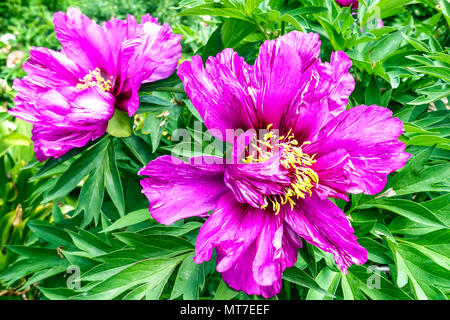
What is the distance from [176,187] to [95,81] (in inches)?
10.9

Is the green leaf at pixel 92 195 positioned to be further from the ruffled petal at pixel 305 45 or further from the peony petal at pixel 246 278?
the ruffled petal at pixel 305 45

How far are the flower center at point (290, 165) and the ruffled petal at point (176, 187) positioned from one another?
0.23ft

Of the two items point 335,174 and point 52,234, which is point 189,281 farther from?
point 52,234

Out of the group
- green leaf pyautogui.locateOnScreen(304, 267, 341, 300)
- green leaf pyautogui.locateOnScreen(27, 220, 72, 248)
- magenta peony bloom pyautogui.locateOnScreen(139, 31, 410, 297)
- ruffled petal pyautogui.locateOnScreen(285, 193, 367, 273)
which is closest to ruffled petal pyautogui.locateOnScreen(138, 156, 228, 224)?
magenta peony bloom pyautogui.locateOnScreen(139, 31, 410, 297)

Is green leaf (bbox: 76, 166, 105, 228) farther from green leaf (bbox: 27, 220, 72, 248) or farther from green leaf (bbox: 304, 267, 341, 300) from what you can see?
green leaf (bbox: 304, 267, 341, 300)

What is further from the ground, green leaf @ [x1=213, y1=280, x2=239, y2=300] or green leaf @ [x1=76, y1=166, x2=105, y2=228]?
green leaf @ [x1=76, y1=166, x2=105, y2=228]

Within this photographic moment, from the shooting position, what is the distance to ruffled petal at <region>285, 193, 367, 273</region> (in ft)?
1.74

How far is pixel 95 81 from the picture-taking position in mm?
685

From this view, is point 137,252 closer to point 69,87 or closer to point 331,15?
point 69,87

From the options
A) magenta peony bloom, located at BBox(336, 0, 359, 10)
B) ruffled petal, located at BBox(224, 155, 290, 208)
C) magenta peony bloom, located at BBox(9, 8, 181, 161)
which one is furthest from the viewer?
magenta peony bloom, located at BBox(336, 0, 359, 10)

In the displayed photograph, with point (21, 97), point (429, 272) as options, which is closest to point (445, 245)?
point (429, 272)

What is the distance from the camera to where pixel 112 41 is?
66cm

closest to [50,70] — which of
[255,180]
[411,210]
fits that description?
[255,180]

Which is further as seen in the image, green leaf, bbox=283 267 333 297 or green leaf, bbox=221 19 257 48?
green leaf, bbox=221 19 257 48
